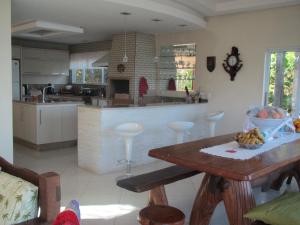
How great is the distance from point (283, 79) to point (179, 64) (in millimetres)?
2320

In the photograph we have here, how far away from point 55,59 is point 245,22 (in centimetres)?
598

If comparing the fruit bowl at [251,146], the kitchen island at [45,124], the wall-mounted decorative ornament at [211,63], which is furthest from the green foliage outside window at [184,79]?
the fruit bowl at [251,146]

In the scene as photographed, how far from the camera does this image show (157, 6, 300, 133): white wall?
5305 mm

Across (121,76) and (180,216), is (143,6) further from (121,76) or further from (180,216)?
(180,216)

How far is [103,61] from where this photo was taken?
8.24m

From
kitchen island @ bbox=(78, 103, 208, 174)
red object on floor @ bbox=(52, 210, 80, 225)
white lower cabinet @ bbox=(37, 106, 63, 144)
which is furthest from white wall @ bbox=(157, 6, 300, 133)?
red object on floor @ bbox=(52, 210, 80, 225)

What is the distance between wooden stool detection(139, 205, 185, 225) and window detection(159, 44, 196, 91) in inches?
190

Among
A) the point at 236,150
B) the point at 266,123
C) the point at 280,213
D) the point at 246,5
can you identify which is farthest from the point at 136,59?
the point at 280,213

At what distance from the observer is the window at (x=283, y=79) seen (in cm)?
530

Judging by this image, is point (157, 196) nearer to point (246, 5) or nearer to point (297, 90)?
point (297, 90)

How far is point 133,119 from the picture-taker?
493 centimetres

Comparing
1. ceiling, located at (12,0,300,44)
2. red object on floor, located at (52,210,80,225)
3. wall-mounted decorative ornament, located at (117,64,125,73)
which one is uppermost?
ceiling, located at (12,0,300,44)

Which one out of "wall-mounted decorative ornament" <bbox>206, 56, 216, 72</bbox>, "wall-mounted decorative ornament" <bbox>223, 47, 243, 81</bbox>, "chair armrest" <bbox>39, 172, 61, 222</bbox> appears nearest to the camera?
"chair armrest" <bbox>39, 172, 61, 222</bbox>

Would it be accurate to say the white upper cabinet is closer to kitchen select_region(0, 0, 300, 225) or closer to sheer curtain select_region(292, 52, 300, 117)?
kitchen select_region(0, 0, 300, 225)
